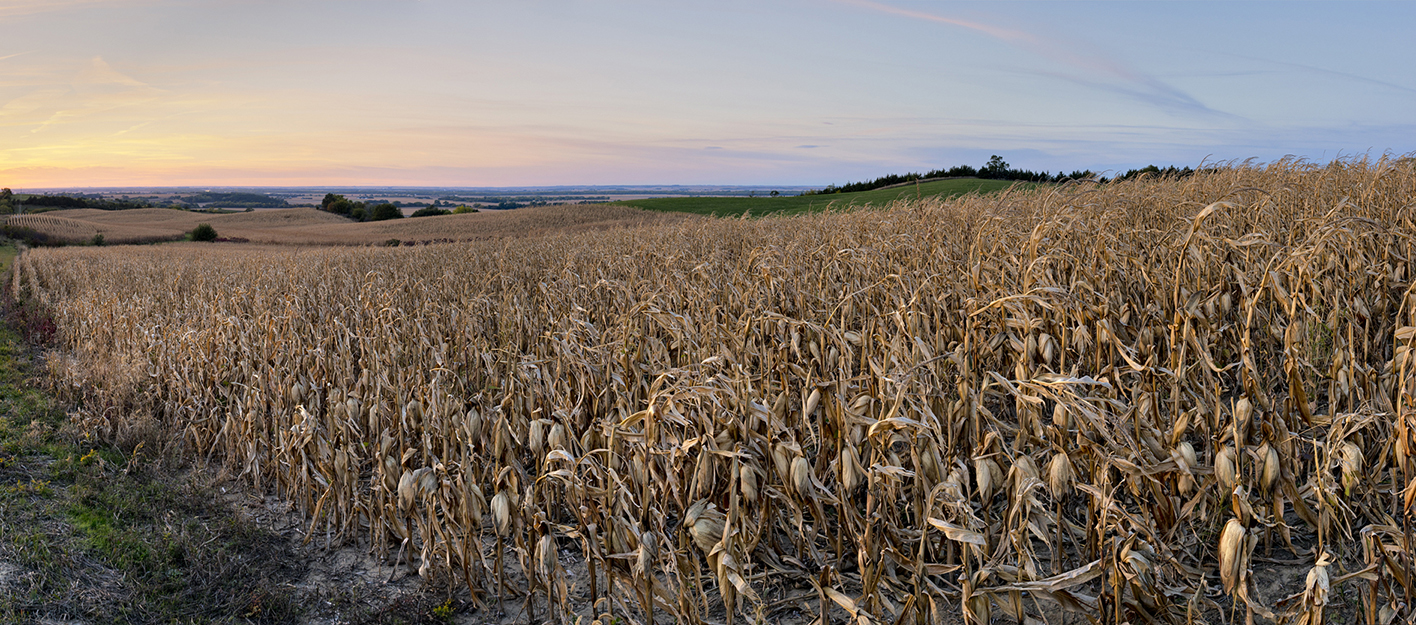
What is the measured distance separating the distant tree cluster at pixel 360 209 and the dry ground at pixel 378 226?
16.2 ft

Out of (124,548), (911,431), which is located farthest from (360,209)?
(911,431)

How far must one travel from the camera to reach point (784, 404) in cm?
287

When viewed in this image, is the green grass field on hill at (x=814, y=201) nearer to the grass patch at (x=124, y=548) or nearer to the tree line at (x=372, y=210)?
the tree line at (x=372, y=210)

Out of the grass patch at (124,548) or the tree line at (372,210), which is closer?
the grass patch at (124,548)

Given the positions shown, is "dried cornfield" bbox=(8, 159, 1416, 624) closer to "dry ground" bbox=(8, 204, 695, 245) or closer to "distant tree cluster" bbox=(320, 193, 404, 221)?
"dry ground" bbox=(8, 204, 695, 245)

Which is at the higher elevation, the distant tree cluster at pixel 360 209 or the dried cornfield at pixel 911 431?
the distant tree cluster at pixel 360 209

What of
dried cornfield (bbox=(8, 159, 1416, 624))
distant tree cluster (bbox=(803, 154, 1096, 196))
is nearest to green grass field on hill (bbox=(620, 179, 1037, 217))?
distant tree cluster (bbox=(803, 154, 1096, 196))

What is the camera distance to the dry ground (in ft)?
111

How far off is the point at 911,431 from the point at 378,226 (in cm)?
4755

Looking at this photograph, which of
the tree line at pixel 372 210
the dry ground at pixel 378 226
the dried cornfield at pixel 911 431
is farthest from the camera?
the tree line at pixel 372 210

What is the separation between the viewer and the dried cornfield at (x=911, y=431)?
227 centimetres

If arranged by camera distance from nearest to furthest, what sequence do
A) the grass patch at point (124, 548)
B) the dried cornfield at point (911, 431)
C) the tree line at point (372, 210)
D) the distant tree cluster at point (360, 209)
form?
the dried cornfield at point (911, 431) < the grass patch at point (124, 548) < the tree line at point (372, 210) < the distant tree cluster at point (360, 209)

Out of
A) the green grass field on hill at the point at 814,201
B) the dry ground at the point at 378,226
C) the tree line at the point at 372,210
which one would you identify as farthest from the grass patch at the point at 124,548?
the tree line at the point at 372,210

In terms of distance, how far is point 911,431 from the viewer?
91.7 inches
